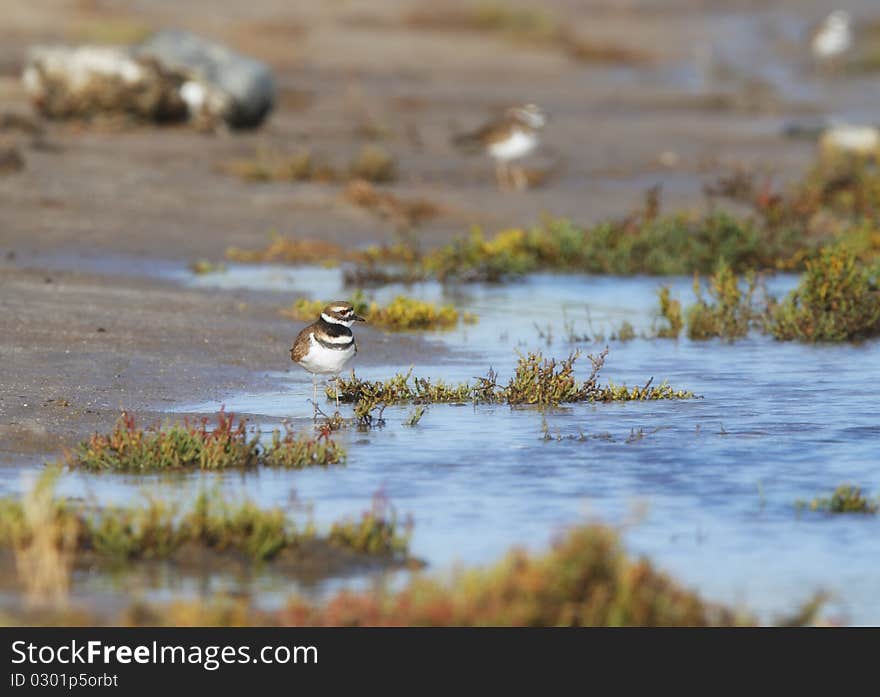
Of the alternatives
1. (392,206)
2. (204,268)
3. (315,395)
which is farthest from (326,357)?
(392,206)

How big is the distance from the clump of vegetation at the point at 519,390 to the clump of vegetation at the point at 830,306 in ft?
9.55

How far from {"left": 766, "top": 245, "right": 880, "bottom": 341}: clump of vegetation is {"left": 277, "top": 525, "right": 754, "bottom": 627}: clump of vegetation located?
27.2 ft

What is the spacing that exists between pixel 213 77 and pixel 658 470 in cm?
1857

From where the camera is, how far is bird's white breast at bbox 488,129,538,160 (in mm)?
24953

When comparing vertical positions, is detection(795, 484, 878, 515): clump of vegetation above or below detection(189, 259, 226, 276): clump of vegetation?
below

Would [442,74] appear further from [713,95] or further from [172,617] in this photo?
[172,617]

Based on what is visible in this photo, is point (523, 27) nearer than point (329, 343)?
No

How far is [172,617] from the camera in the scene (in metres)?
7.29

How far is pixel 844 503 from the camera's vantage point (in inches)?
382

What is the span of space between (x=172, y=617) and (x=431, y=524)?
236cm

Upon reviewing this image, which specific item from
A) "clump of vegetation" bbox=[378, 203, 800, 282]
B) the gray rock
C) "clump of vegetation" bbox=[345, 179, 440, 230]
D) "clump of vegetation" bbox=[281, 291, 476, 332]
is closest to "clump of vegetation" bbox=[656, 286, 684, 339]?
"clump of vegetation" bbox=[281, 291, 476, 332]

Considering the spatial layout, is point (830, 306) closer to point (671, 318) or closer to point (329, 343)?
point (671, 318)

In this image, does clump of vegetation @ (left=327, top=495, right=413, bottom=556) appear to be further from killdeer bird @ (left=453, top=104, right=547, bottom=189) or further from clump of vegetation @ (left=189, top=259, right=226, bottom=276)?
killdeer bird @ (left=453, top=104, right=547, bottom=189)

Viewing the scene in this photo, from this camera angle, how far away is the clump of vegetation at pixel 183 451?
33.6ft
